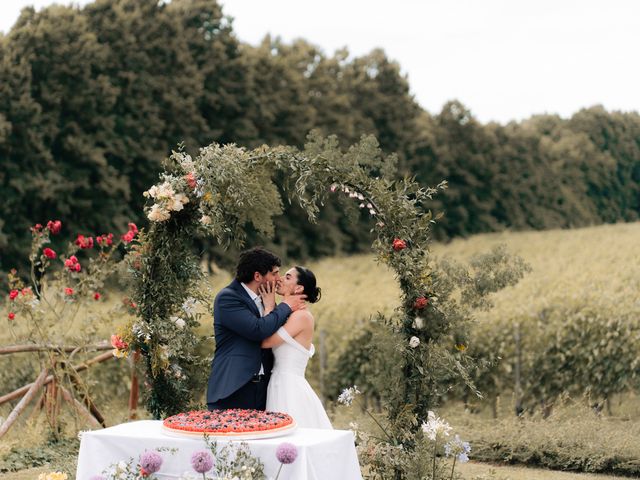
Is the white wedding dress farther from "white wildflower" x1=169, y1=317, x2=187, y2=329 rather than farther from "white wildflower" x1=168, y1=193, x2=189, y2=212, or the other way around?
"white wildflower" x1=168, y1=193, x2=189, y2=212

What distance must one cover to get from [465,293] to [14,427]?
18.1 feet

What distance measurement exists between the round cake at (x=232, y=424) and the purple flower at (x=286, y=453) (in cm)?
35

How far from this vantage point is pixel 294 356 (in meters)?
6.26

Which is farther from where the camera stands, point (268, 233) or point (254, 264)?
point (268, 233)

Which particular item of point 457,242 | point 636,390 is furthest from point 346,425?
point 457,242

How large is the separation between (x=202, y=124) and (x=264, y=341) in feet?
63.0

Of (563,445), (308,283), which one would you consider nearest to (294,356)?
(308,283)

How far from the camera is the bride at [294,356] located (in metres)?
6.16

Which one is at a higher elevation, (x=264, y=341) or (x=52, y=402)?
(x=264, y=341)

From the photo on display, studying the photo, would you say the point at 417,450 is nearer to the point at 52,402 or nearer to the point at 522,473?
the point at 522,473

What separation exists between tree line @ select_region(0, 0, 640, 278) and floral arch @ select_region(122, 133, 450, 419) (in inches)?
352

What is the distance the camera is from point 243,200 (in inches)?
284

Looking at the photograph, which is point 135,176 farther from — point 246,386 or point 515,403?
point 246,386

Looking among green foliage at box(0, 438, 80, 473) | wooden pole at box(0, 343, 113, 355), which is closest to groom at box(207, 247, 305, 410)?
green foliage at box(0, 438, 80, 473)
